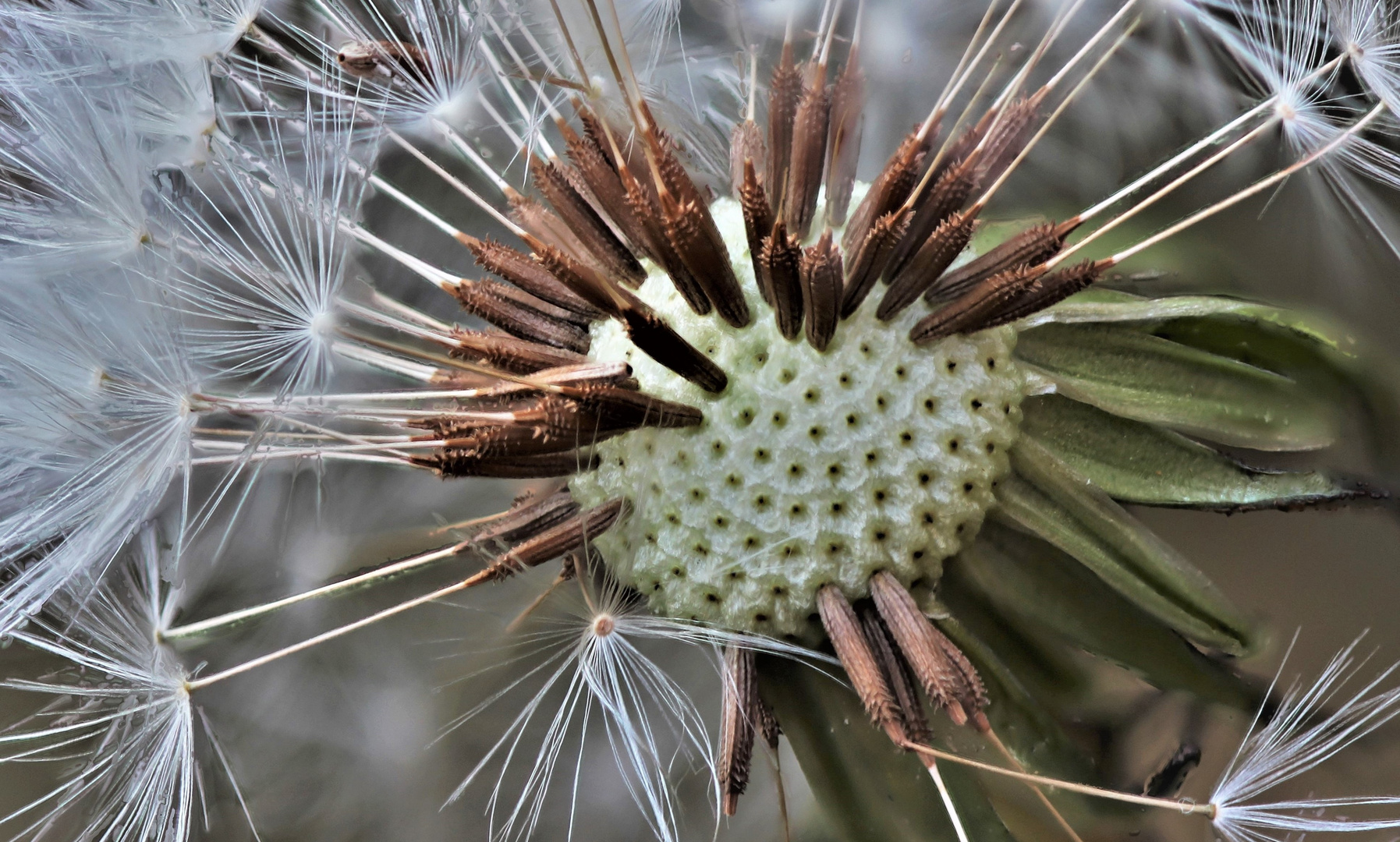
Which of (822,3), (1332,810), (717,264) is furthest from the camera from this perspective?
(822,3)

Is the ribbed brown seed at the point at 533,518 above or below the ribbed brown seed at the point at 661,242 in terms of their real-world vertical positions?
below

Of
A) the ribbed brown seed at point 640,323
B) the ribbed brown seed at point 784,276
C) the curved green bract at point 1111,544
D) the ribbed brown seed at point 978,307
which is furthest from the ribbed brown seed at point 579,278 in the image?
the curved green bract at point 1111,544

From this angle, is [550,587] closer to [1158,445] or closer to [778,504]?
[778,504]

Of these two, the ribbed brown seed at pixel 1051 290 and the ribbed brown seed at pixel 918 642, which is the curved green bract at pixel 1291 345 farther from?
the ribbed brown seed at pixel 918 642

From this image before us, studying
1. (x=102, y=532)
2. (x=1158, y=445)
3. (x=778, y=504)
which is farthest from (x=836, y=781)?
(x=102, y=532)

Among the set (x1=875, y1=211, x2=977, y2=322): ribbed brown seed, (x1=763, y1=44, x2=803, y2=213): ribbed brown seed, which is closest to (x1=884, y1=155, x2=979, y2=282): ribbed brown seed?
(x1=875, y1=211, x2=977, y2=322): ribbed brown seed

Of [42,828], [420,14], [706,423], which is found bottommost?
[42,828]

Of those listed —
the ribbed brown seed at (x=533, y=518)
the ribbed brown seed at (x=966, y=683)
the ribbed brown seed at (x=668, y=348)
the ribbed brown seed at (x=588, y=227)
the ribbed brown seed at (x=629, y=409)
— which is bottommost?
the ribbed brown seed at (x=966, y=683)

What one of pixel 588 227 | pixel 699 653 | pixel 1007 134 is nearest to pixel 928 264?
pixel 1007 134
